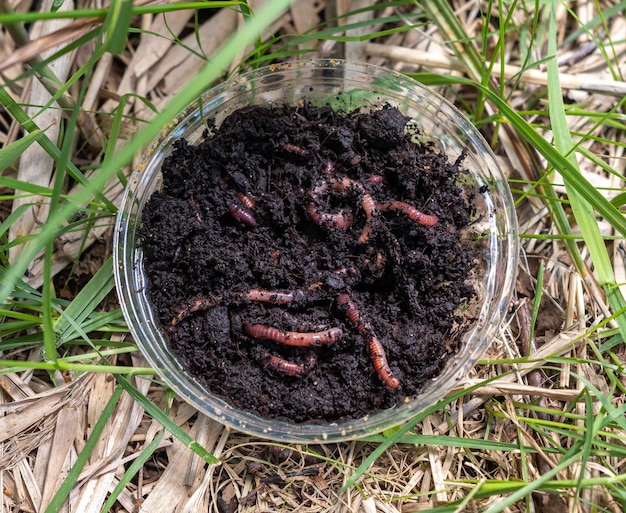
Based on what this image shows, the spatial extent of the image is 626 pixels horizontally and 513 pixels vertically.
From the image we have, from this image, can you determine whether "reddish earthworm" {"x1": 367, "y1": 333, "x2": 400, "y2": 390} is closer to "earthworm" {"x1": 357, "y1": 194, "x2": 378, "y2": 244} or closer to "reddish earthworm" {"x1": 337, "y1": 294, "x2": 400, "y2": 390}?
"reddish earthworm" {"x1": 337, "y1": 294, "x2": 400, "y2": 390}

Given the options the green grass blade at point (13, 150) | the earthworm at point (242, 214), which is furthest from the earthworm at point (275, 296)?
the green grass blade at point (13, 150)

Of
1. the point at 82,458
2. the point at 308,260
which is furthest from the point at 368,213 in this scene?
the point at 82,458

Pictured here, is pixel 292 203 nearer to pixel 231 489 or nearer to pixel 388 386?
pixel 388 386

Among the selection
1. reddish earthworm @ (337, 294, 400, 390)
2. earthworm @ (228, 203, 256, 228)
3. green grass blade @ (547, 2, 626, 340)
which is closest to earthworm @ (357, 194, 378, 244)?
reddish earthworm @ (337, 294, 400, 390)

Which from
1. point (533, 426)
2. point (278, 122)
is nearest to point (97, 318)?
point (278, 122)

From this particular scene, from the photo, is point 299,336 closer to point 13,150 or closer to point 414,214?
point 414,214

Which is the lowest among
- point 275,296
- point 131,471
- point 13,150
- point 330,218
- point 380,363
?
point 131,471
